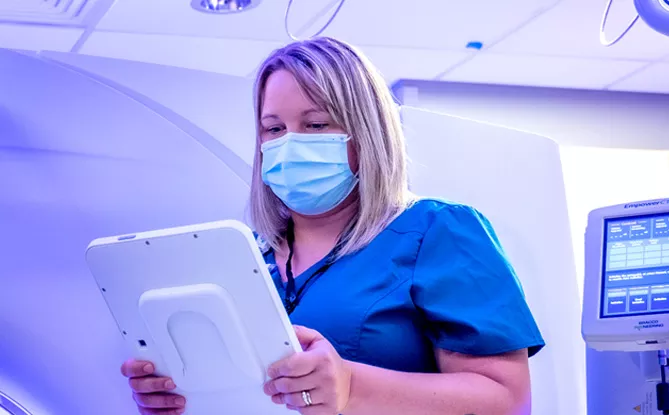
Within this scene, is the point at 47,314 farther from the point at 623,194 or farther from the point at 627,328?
the point at 623,194

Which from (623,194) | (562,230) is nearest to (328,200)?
(562,230)

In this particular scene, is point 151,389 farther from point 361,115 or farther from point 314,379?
point 361,115

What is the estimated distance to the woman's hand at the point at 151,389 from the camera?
1.16 metres

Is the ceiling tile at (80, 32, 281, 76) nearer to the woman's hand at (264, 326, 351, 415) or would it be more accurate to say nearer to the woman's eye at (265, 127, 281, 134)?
the woman's eye at (265, 127, 281, 134)

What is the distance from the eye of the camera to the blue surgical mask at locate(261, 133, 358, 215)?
1.43 m

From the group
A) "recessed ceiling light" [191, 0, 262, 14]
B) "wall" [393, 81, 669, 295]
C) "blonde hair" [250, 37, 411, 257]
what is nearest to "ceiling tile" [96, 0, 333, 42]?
"recessed ceiling light" [191, 0, 262, 14]

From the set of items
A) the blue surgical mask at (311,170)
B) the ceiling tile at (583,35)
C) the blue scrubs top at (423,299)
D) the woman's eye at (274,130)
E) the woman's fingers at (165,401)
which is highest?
the ceiling tile at (583,35)

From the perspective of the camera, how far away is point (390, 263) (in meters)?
1.33

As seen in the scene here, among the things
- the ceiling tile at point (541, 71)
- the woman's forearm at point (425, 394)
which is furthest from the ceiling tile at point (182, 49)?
the woman's forearm at point (425, 394)

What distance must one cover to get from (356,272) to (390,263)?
57 mm

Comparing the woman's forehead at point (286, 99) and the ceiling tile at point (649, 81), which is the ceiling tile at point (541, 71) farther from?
the woman's forehead at point (286, 99)

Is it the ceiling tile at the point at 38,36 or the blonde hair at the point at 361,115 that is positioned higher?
the ceiling tile at the point at 38,36

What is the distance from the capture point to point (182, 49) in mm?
3578

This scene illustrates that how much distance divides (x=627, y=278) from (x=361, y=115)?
63cm
